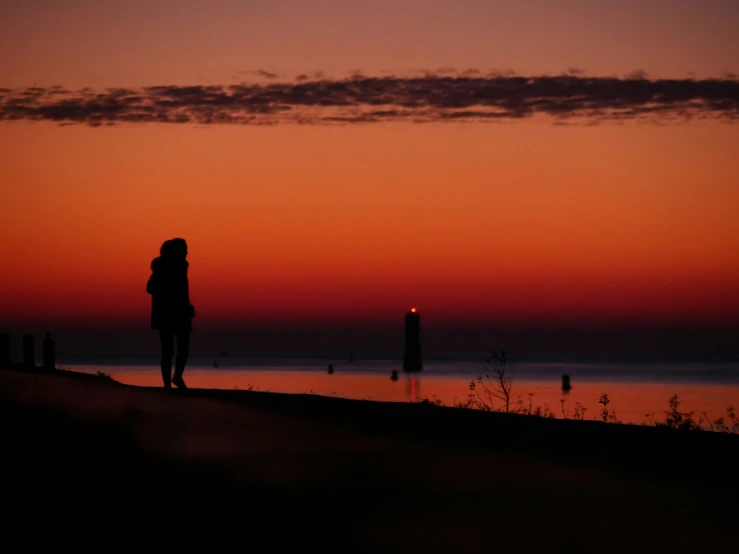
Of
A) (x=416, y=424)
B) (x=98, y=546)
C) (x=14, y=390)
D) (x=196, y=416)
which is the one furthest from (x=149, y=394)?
(x=98, y=546)

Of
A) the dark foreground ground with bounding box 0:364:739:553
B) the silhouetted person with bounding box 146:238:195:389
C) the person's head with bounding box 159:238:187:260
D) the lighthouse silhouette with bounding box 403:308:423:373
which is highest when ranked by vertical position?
the person's head with bounding box 159:238:187:260

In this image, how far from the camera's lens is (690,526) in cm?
701

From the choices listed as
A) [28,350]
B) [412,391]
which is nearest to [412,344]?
[412,391]

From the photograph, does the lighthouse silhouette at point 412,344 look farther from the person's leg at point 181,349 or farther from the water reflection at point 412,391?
the person's leg at point 181,349

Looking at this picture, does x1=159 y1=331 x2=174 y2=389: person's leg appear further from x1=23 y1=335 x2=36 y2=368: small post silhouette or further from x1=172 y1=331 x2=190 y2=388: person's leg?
x1=23 y1=335 x2=36 y2=368: small post silhouette

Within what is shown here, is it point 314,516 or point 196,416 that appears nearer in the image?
point 314,516

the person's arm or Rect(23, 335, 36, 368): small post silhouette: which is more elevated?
the person's arm

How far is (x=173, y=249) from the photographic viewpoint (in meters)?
19.2

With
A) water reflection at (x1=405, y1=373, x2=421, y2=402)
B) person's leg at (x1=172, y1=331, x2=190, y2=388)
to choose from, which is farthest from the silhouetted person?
water reflection at (x1=405, y1=373, x2=421, y2=402)

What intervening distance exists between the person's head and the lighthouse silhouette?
156411 mm

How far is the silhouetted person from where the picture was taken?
755 inches

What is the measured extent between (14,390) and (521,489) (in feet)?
31.2

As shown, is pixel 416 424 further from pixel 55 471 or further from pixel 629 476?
pixel 55 471

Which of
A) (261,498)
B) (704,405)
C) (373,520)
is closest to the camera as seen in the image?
(373,520)
